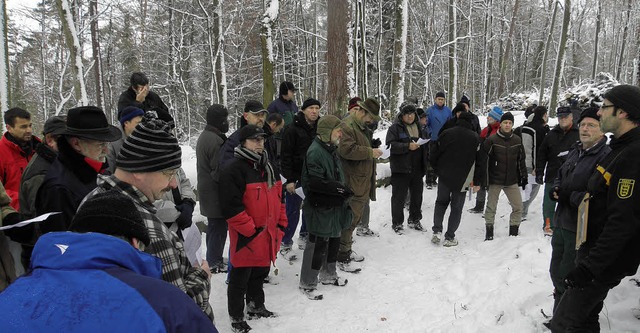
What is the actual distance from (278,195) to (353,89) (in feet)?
21.4

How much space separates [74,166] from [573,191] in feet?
13.0

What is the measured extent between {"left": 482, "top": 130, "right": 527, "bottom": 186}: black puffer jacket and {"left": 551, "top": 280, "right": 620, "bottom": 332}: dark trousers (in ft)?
12.2

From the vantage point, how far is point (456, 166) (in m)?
6.35

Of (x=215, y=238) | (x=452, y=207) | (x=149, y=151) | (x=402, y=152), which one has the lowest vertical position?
(x=215, y=238)

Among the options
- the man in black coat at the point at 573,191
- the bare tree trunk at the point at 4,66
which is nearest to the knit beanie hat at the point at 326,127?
the man in black coat at the point at 573,191

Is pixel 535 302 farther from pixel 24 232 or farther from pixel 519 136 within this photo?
pixel 24 232

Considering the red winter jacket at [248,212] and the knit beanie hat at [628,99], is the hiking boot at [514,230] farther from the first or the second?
the red winter jacket at [248,212]

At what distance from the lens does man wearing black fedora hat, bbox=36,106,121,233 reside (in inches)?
93.4

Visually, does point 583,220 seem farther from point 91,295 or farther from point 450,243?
point 450,243

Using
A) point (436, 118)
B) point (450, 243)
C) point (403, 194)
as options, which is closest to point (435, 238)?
point (450, 243)

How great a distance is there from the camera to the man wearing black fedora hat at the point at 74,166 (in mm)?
2371

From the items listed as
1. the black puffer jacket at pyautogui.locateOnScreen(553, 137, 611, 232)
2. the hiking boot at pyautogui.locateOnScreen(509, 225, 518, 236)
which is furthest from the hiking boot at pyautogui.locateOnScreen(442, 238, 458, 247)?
the black puffer jacket at pyautogui.locateOnScreen(553, 137, 611, 232)

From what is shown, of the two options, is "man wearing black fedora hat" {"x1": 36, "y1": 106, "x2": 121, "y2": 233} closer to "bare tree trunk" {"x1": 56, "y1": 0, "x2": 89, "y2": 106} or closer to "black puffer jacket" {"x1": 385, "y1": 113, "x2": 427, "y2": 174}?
"black puffer jacket" {"x1": 385, "y1": 113, "x2": 427, "y2": 174}

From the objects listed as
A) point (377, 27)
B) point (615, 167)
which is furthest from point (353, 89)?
point (377, 27)
